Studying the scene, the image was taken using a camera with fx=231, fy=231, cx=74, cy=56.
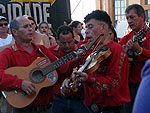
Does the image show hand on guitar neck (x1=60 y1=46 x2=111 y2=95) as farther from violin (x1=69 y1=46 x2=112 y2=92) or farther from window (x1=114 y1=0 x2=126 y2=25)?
window (x1=114 y1=0 x2=126 y2=25)

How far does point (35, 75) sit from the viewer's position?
3.06m

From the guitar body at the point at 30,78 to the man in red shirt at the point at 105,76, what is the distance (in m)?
0.68

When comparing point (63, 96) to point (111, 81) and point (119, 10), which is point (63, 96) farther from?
point (119, 10)

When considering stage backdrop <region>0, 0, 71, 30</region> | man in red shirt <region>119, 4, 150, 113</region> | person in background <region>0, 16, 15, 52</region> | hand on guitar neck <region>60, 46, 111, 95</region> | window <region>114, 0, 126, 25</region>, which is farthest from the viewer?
window <region>114, 0, 126, 25</region>

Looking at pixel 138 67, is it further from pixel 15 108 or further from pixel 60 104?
pixel 15 108

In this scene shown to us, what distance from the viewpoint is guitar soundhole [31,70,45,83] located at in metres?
3.02

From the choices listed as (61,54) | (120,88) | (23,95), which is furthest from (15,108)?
(120,88)

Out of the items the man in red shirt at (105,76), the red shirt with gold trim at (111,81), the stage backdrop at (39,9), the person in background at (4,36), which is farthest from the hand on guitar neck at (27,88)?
the stage backdrop at (39,9)

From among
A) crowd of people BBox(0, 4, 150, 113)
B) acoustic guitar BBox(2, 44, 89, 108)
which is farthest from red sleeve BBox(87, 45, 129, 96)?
acoustic guitar BBox(2, 44, 89, 108)

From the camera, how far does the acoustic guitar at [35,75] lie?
2.88 meters

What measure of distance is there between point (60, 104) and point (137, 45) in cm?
124

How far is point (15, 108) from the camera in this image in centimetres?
296

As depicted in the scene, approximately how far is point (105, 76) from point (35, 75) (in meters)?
1.14

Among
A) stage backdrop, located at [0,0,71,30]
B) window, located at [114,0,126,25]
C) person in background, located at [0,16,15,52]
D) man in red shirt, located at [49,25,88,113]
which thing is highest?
window, located at [114,0,126,25]
